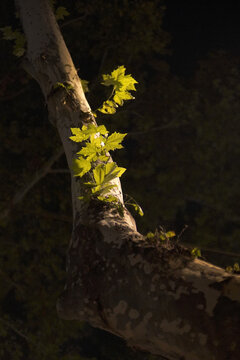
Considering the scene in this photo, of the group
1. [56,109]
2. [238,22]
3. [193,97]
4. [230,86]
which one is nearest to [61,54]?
[56,109]

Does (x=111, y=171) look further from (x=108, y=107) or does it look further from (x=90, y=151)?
(x=108, y=107)

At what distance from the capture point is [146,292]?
1320 mm

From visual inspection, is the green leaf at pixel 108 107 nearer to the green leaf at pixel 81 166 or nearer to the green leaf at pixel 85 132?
the green leaf at pixel 85 132

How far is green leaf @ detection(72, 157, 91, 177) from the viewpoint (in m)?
1.82

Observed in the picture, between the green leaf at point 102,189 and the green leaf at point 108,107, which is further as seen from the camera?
the green leaf at point 108,107

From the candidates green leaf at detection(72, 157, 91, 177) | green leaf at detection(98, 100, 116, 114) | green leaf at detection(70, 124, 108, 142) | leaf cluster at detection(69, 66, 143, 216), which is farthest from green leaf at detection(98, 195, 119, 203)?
green leaf at detection(98, 100, 116, 114)

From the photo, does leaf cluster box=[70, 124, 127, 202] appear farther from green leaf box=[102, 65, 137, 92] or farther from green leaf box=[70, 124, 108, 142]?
green leaf box=[102, 65, 137, 92]

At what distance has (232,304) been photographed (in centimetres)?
117

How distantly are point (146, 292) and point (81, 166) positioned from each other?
2.46 ft

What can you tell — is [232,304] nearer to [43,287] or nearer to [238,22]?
[43,287]

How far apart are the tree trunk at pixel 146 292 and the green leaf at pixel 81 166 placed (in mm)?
168

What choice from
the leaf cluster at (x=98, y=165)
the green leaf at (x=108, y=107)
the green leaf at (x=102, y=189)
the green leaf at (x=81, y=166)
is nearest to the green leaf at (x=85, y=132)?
the leaf cluster at (x=98, y=165)

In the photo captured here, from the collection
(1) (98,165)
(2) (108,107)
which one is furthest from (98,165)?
(2) (108,107)

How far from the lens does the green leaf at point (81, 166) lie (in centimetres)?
182
